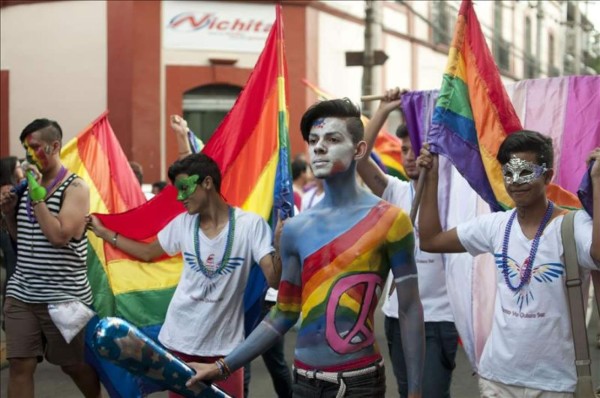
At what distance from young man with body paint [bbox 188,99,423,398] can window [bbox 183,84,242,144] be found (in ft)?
53.5

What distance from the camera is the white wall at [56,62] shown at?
20516 millimetres

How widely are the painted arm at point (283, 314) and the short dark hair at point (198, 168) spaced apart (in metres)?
1.61

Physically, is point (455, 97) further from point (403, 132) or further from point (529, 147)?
point (403, 132)

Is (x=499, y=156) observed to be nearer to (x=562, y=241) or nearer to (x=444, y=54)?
(x=562, y=241)

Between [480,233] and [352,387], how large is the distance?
103 centimetres

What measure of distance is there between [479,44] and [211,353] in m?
2.11

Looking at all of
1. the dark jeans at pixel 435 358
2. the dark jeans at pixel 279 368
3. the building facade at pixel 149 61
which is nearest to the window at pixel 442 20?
the building facade at pixel 149 61

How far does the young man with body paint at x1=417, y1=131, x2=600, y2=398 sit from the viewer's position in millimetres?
4332

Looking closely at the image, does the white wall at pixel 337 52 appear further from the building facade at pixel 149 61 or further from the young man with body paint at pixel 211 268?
the young man with body paint at pixel 211 268

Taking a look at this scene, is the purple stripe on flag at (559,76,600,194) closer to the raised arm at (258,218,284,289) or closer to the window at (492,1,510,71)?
the raised arm at (258,218,284,289)

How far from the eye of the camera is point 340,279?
13.7 feet

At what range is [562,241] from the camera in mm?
4375

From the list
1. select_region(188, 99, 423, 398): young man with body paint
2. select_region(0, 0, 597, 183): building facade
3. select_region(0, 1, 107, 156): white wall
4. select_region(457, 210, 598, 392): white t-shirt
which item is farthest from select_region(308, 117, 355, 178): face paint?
select_region(0, 1, 107, 156): white wall

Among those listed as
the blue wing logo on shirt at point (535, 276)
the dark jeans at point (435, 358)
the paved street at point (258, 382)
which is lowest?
the paved street at point (258, 382)
